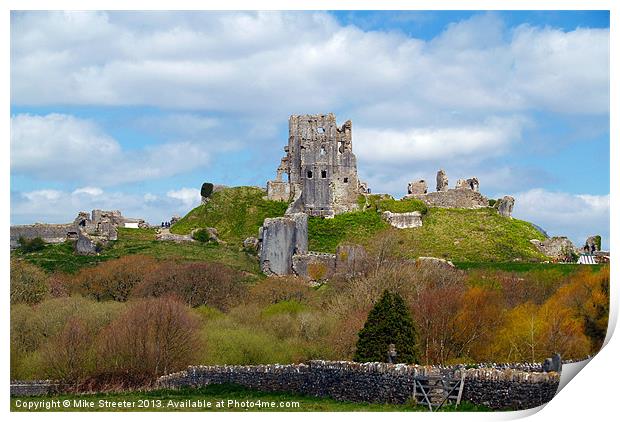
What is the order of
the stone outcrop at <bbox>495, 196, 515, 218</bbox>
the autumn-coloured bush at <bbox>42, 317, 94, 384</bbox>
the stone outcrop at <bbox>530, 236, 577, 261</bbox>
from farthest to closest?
1. the stone outcrop at <bbox>495, 196, 515, 218</bbox>
2. the stone outcrop at <bbox>530, 236, 577, 261</bbox>
3. the autumn-coloured bush at <bbox>42, 317, 94, 384</bbox>

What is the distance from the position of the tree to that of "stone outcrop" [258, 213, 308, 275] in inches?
1263

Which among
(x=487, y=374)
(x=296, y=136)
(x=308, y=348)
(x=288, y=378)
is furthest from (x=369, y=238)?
(x=487, y=374)

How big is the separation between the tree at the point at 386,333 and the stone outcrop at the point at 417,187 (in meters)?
44.4

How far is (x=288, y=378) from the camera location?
2459 cm

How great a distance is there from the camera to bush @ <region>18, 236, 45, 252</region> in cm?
6689

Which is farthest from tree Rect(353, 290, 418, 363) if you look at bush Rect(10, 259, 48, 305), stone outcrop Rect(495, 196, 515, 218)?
stone outcrop Rect(495, 196, 515, 218)

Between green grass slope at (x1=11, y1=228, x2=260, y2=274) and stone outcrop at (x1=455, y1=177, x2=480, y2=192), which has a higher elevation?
stone outcrop at (x1=455, y1=177, x2=480, y2=192)

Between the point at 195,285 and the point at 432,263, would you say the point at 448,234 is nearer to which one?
the point at 432,263

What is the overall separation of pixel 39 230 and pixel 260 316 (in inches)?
Result: 1304

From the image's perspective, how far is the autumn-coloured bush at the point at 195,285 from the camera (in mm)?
48188

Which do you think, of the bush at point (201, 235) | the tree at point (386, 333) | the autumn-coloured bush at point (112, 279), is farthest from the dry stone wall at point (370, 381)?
the bush at point (201, 235)

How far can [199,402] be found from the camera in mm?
23172

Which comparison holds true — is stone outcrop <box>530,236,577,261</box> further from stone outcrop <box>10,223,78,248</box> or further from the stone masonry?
stone outcrop <box>10,223,78,248</box>

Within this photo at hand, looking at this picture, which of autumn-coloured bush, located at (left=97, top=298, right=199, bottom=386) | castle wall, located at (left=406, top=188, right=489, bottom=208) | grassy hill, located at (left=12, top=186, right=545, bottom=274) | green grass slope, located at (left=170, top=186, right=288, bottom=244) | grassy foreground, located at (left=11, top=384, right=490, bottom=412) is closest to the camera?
grassy foreground, located at (left=11, top=384, right=490, bottom=412)
